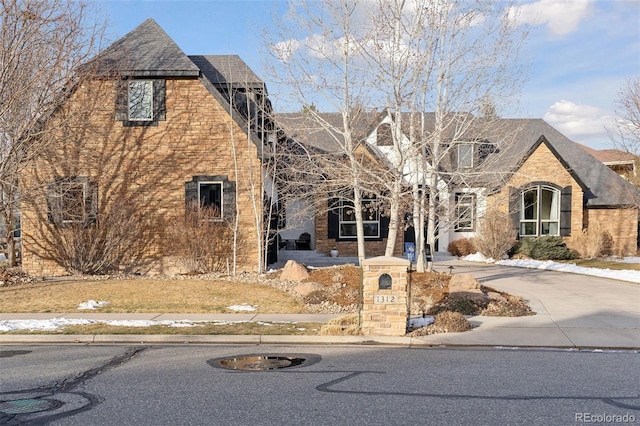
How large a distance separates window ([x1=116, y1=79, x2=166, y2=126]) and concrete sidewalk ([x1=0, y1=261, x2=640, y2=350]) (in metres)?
8.52

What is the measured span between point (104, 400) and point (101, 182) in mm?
13888

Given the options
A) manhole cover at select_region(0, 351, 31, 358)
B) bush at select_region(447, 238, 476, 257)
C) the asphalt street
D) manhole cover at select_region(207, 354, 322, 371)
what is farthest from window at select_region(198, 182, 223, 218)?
bush at select_region(447, 238, 476, 257)

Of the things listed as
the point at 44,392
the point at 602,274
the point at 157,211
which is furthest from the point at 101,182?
the point at 602,274

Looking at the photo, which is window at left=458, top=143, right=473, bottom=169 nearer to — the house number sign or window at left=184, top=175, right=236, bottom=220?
the house number sign

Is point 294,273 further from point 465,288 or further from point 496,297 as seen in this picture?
point 496,297

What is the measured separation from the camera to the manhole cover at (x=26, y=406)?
5.91 meters

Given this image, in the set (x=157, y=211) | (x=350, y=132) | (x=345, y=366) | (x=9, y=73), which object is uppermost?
(x=9, y=73)

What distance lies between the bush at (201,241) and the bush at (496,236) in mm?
11370

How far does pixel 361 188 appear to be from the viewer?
1512 centimetres

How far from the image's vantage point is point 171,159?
62.8 feet

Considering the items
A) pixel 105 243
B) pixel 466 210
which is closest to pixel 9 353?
pixel 105 243

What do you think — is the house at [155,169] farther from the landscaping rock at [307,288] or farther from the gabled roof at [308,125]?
the landscaping rock at [307,288]

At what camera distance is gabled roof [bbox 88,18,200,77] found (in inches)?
731

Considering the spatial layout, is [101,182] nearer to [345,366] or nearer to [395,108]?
[395,108]
